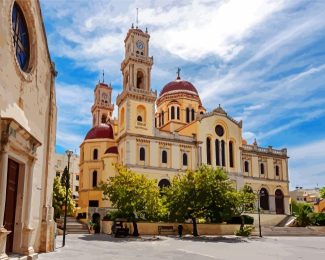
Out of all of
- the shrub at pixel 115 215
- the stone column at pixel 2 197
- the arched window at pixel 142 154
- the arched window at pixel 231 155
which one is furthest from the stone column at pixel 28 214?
the arched window at pixel 231 155

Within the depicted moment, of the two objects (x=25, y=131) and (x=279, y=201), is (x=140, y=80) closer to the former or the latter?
(x=279, y=201)

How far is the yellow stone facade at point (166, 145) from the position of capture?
50.3 meters

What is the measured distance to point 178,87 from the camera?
65438 millimetres

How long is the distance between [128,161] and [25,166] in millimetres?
32423

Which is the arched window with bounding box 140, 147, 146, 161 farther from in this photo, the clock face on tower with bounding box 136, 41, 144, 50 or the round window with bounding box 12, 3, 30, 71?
the round window with bounding box 12, 3, 30, 71

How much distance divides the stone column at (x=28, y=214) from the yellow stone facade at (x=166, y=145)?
1260 inches

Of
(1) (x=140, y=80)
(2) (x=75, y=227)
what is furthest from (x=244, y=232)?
(1) (x=140, y=80)

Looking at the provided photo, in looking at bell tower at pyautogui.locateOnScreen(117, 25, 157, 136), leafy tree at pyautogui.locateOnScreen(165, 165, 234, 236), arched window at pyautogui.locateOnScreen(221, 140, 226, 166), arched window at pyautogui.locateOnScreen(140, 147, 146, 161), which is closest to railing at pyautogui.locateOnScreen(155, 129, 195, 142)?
bell tower at pyautogui.locateOnScreen(117, 25, 157, 136)

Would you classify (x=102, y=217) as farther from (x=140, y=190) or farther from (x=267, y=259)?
(x=267, y=259)

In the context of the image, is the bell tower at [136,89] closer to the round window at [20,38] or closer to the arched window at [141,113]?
the arched window at [141,113]

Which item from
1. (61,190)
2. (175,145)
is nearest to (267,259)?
(61,190)

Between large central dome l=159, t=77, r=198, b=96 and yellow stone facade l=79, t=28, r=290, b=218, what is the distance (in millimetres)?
304

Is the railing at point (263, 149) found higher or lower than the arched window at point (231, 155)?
higher

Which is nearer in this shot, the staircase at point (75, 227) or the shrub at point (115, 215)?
the shrub at point (115, 215)
